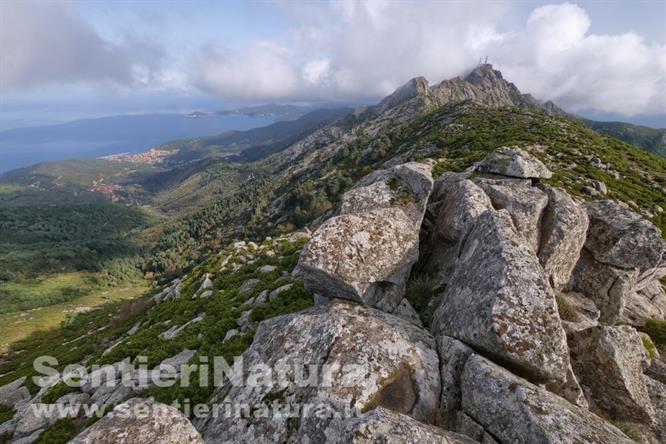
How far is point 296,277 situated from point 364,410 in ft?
47.2

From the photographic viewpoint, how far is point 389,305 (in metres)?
13.9

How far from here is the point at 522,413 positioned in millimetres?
7668

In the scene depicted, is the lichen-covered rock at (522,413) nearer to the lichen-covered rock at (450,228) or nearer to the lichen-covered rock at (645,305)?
the lichen-covered rock at (450,228)

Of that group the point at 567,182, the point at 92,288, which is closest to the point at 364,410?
the point at 567,182

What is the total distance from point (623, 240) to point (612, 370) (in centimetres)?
932

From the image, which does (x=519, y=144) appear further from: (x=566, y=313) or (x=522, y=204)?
(x=566, y=313)

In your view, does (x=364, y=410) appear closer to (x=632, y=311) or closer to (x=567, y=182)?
(x=632, y=311)

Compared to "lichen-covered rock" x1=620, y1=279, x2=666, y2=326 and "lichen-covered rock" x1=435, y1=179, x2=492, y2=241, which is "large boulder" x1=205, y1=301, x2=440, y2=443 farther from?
"lichen-covered rock" x1=620, y1=279, x2=666, y2=326

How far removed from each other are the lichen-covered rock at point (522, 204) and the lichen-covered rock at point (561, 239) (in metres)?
0.42

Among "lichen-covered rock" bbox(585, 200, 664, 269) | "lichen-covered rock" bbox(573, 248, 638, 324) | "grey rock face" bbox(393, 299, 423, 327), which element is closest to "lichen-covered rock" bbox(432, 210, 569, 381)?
"grey rock face" bbox(393, 299, 423, 327)

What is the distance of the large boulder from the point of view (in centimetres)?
926

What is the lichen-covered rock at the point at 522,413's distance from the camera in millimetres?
7227

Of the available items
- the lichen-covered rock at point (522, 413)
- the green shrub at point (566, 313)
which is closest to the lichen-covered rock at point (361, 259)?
the lichen-covered rock at point (522, 413)

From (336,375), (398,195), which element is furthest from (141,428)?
(398,195)
